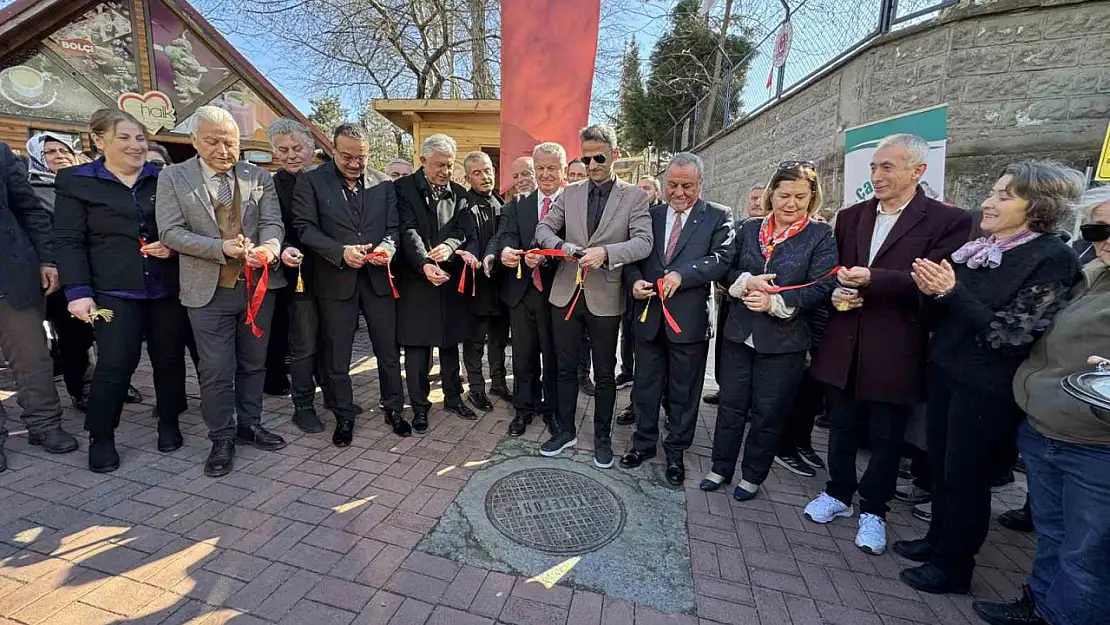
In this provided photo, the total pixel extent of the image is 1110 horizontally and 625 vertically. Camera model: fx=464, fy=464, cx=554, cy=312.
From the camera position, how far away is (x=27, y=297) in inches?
126

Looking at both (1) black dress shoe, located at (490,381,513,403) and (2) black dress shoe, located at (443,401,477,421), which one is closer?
(2) black dress shoe, located at (443,401,477,421)

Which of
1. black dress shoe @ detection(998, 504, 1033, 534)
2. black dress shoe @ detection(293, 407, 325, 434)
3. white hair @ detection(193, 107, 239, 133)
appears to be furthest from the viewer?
black dress shoe @ detection(293, 407, 325, 434)

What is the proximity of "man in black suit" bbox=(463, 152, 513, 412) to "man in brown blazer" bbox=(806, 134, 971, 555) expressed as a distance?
259 cm

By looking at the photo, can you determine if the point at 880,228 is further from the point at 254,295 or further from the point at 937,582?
the point at 254,295

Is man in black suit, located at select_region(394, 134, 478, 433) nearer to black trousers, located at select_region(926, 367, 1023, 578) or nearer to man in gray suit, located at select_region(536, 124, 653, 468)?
man in gray suit, located at select_region(536, 124, 653, 468)

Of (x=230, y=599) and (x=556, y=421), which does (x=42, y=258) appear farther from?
(x=556, y=421)

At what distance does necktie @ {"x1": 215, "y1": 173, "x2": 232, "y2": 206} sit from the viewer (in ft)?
10.3

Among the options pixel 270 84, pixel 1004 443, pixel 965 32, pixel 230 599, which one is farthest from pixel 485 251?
pixel 270 84

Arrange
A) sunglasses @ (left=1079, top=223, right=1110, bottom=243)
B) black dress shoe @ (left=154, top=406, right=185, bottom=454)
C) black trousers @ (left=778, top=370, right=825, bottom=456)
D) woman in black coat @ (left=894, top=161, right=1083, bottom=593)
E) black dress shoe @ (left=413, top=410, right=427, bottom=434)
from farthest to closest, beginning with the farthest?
black dress shoe @ (left=413, top=410, right=427, bottom=434)
black trousers @ (left=778, top=370, right=825, bottom=456)
black dress shoe @ (left=154, top=406, right=185, bottom=454)
woman in black coat @ (left=894, top=161, right=1083, bottom=593)
sunglasses @ (left=1079, top=223, right=1110, bottom=243)

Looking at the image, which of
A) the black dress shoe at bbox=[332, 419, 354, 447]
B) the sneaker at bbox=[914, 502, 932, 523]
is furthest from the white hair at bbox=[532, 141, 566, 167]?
the sneaker at bbox=[914, 502, 932, 523]

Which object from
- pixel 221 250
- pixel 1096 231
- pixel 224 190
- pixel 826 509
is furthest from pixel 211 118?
pixel 826 509

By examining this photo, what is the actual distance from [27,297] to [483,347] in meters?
3.32

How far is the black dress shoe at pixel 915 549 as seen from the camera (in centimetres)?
262

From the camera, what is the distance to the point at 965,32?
5070 mm
